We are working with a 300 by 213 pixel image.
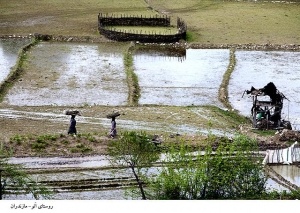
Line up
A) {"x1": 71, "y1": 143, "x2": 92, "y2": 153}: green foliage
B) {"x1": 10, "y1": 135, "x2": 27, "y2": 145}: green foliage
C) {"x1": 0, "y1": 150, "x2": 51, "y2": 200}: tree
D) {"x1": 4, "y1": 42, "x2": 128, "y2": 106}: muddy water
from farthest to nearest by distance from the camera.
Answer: {"x1": 4, "y1": 42, "x2": 128, "y2": 106}: muddy water, {"x1": 10, "y1": 135, "x2": 27, "y2": 145}: green foliage, {"x1": 71, "y1": 143, "x2": 92, "y2": 153}: green foliage, {"x1": 0, "y1": 150, "x2": 51, "y2": 200}: tree

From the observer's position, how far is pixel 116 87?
3606 cm

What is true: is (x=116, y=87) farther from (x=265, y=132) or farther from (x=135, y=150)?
(x=135, y=150)

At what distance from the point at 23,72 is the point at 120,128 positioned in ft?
42.2


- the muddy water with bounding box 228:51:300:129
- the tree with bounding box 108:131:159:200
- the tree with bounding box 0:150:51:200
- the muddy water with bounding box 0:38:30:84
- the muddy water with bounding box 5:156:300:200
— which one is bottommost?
the muddy water with bounding box 228:51:300:129

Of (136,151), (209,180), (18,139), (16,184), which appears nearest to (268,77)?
(18,139)

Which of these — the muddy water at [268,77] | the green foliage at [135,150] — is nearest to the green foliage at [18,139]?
the green foliage at [135,150]

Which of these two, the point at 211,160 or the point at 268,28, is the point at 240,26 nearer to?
the point at 268,28

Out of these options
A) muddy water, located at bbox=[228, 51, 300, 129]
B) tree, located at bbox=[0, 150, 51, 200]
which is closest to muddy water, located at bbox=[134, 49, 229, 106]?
muddy water, located at bbox=[228, 51, 300, 129]

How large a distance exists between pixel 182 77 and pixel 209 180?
21.7 meters

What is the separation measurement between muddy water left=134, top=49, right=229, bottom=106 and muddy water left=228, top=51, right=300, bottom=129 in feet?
3.33

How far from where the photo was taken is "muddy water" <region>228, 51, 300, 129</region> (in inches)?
1284

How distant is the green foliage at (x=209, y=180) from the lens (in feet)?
56.2

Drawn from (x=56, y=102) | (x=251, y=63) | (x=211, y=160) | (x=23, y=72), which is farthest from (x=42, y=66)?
(x=211, y=160)

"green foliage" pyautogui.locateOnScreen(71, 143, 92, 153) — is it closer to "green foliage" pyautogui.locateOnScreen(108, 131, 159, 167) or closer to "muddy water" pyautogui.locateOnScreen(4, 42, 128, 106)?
"green foliage" pyautogui.locateOnScreen(108, 131, 159, 167)
